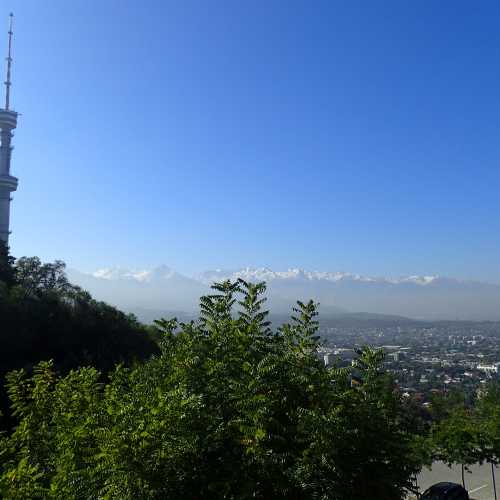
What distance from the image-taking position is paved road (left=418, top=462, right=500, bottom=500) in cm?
1917

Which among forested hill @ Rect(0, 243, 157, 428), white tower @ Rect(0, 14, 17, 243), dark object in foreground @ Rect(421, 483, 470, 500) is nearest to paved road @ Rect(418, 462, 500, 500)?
dark object in foreground @ Rect(421, 483, 470, 500)

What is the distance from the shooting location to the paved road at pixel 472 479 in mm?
19167

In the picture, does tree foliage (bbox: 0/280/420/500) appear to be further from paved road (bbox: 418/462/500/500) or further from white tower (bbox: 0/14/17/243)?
white tower (bbox: 0/14/17/243)

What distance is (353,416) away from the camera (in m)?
6.07

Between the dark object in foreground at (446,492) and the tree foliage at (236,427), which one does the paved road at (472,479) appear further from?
the tree foliage at (236,427)

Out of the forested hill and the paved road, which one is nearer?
the paved road

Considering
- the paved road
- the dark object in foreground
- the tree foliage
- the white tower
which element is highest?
the white tower

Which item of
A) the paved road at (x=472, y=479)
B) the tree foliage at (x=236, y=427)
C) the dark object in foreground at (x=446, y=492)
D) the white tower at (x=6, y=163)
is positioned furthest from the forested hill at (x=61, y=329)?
the white tower at (x=6, y=163)

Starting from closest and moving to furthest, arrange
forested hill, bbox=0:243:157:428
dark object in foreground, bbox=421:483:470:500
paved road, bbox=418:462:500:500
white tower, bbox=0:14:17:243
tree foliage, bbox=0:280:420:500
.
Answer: tree foliage, bbox=0:280:420:500, dark object in foreground, bbox=421:483:470:500, paved road, bbox=418:462:500:500, forested hill, bbox=0:243:157:428, white tower, bbox=0:14:17:243

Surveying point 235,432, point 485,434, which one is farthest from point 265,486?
point 485,434

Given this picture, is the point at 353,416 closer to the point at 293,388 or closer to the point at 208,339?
the point at 293,388

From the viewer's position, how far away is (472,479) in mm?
21594

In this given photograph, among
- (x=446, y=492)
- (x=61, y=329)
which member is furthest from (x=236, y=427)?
(x=61, y=329)

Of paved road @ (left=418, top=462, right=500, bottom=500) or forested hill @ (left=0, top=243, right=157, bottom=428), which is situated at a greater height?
forested hill @ (left=0, top=243, right=157, bottom=428)
